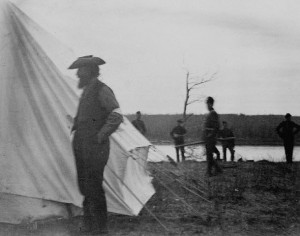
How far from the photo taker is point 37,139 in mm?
5547

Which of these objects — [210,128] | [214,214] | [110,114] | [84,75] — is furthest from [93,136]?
[210,128]

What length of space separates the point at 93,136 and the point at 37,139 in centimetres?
108

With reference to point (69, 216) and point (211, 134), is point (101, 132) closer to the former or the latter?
point (69, 216)

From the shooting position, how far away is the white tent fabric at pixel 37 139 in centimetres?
538

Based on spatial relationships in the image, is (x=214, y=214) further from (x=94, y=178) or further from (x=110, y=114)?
(x=110, y=114)

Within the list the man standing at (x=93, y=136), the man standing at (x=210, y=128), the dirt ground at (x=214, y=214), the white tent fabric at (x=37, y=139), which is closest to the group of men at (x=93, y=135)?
the man standing at (x=93, y=136)

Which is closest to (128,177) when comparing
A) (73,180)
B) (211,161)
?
(73,180)

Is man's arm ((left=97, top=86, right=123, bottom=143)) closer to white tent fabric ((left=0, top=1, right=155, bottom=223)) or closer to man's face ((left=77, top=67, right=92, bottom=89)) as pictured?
man's face ((left=77, top=67, right=92, bottom=89))

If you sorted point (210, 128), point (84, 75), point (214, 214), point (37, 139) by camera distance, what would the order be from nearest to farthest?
point (84, 75), point (37, 139), point (214, 214), point (210, 128)

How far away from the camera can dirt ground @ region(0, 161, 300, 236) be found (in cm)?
513

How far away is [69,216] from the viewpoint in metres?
5.57

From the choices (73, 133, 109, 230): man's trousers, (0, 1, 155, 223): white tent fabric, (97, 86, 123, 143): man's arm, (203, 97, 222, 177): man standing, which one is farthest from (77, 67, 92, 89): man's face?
(203, 97, 222, 177): man standing

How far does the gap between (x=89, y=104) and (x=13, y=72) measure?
137 centimetres

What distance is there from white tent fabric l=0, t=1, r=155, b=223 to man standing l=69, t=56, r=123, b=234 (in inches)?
26.1
